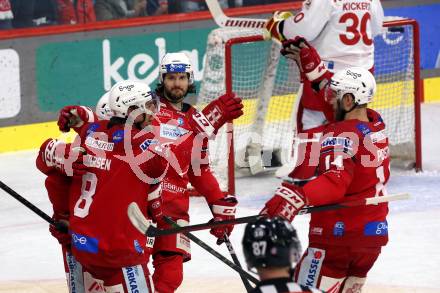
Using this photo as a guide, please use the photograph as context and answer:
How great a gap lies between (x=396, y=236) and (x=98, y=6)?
4130 millimetres

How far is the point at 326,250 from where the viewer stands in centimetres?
644

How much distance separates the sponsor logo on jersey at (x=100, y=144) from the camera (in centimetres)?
615

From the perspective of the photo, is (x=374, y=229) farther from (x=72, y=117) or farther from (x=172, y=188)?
(x=72, y=117)

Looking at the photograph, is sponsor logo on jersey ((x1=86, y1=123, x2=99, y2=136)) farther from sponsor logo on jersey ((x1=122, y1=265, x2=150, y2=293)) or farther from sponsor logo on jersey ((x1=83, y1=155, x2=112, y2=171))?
sponsor logo on jersey ((x1=122, y1=265, x2=150, y2=293))

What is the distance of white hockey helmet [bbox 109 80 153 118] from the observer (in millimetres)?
6332

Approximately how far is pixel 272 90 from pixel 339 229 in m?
5.31

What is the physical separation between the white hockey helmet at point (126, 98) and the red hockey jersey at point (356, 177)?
0.89m

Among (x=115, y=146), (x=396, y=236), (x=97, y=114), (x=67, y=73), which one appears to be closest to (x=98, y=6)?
(x=67, y=73)

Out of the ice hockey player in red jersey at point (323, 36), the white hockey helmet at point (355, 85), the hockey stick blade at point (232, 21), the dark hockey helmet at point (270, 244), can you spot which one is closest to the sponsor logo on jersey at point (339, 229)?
the white hockey helmet at point (355, 85)

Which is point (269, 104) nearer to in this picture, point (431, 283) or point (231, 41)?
point (231, 41)

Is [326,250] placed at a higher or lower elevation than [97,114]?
lower

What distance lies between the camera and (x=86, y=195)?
20.2ft

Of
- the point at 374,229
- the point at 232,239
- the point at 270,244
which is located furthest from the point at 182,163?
the point at 270,244

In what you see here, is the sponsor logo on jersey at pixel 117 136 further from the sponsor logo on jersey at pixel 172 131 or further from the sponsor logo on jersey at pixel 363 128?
the sponsor logo on jersey at pixel 363 128
